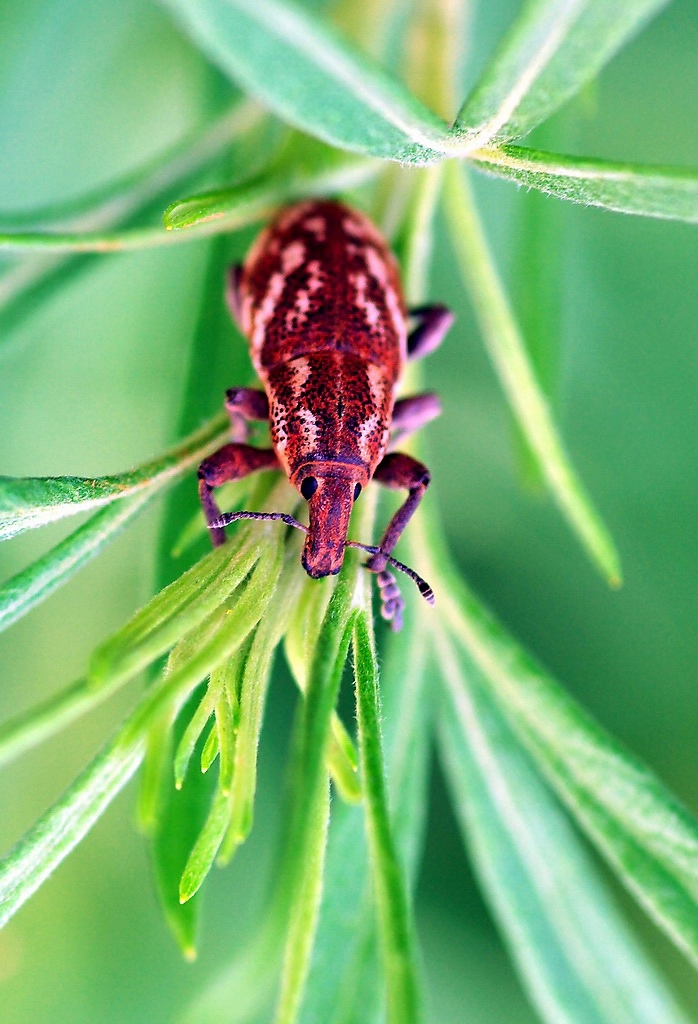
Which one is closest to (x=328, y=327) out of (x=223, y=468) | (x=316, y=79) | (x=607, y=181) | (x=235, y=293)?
(x=235, y=293)

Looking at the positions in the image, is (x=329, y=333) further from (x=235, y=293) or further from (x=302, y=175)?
(x=302, y=175)

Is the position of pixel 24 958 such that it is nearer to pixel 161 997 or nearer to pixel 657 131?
pixel 161 997

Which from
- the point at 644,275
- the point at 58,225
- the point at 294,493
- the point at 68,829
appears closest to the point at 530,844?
the point at 294,493

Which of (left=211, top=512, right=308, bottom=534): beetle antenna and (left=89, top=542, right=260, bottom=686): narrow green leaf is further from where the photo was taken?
(left=211, top=512, right=308, bottom=534): beetle antenna

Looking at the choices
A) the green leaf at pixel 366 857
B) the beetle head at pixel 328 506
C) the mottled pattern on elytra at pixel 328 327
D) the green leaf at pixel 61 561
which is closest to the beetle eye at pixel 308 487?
the beetle head at pixel 328 506

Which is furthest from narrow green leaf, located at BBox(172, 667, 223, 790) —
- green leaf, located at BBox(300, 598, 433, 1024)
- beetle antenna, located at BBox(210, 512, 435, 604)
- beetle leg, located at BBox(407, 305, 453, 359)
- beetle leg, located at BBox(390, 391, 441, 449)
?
beetle leg, located at BBox(407, 305, 453, 359)

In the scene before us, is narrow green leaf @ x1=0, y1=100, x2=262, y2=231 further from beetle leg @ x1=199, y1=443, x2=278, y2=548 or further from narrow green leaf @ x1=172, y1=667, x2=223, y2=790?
narrow green leaf @ x1=172, y1=667, x2=223, y2=790

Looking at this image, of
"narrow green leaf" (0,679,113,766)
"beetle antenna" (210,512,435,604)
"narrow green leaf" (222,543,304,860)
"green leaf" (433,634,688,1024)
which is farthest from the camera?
"green leaf" (433,634,688,1024)
